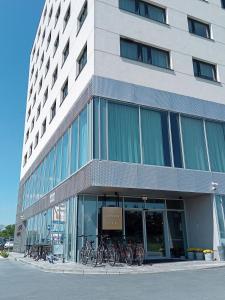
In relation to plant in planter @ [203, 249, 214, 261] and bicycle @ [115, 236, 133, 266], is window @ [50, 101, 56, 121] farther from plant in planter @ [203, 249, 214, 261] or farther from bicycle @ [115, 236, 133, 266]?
plant in planter @ [203, 249, 214, 261]

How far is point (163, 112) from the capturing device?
16.9 meters

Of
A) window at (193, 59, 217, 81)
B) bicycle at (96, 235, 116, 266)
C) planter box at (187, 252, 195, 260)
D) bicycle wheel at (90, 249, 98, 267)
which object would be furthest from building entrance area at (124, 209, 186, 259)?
window at (193, 59, 217, 81)

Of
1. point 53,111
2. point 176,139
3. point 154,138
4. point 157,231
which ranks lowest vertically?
point 157,231

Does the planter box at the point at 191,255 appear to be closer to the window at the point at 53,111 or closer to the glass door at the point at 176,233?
the glass door at the point at 176,233

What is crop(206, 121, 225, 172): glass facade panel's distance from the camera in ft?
57.6

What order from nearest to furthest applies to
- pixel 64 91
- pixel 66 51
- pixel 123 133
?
pixel 123 133, pixel 64 91, pixel 66 51

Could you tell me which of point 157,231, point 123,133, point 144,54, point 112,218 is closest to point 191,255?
point 157,231

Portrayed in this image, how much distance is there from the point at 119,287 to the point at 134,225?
772cm

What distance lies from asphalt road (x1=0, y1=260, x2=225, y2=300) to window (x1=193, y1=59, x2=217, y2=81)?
13160 millimetres

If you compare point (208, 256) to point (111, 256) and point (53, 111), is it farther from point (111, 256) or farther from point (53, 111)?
point (53, 111)

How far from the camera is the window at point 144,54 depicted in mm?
17156

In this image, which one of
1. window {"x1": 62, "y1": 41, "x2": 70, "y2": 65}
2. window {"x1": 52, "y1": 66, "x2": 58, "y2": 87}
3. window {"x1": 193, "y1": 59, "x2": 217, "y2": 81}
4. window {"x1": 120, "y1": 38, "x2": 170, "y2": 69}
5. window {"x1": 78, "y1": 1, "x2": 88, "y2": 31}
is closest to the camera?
window {"x1": 120, "y1": 38, "x2": 170, "y2": 69}

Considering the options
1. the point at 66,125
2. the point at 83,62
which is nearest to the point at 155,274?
the point at 66,125

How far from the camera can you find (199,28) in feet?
69.6
